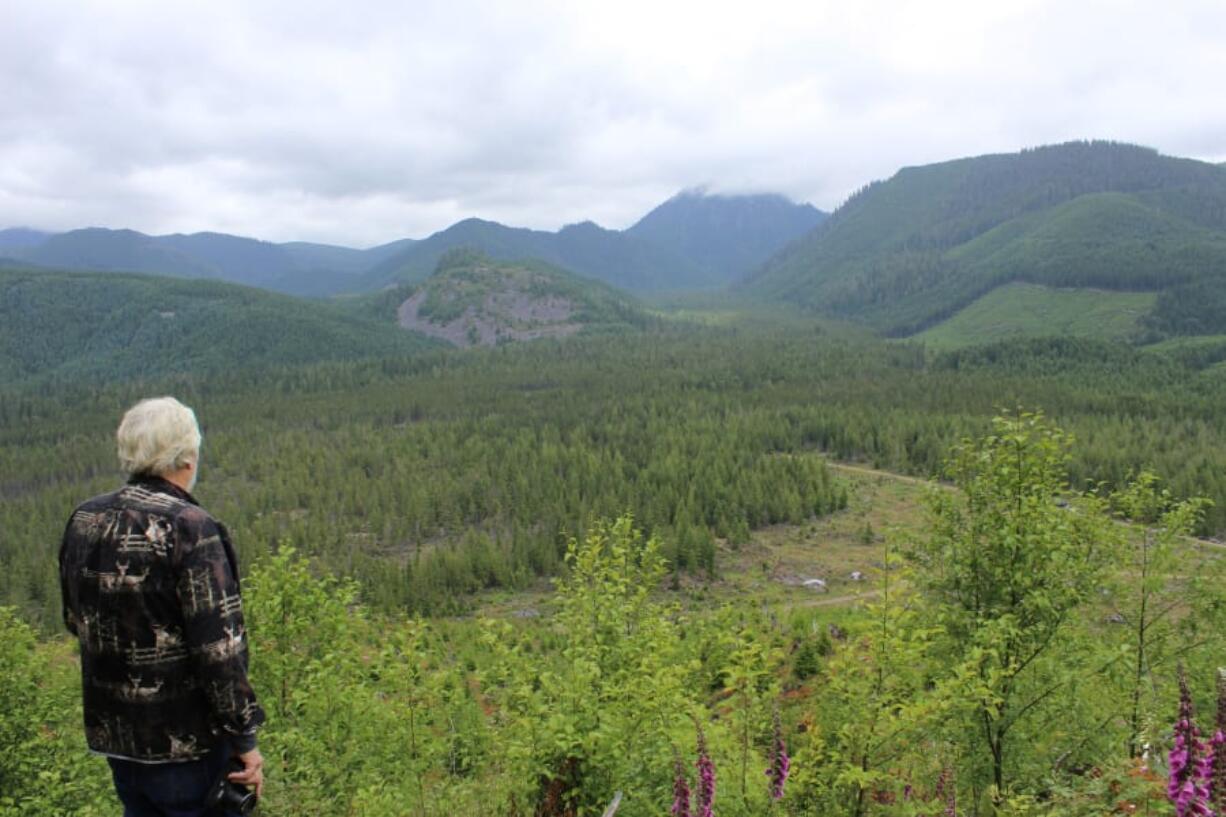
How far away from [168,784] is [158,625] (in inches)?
47.6

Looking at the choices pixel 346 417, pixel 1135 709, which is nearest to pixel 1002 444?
pixel 1135 709

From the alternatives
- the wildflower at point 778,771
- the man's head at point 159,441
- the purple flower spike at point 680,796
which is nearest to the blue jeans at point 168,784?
the man's head at point 159,441

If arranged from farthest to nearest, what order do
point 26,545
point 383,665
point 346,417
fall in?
point 346,417 < point 26,545 < point 383,665

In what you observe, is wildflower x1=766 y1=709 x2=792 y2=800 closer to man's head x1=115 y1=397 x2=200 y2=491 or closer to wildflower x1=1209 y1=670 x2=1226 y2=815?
wildflower x1=1209 y1=670 x2=1226 y2=815

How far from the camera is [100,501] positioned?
4.61 meters

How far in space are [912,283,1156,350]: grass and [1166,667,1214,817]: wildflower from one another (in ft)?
577

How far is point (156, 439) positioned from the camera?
4738 mm

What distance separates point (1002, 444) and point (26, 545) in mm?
76562

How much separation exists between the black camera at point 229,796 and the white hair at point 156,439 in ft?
7.21

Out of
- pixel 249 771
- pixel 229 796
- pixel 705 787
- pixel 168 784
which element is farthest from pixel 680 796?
pixel 168 784

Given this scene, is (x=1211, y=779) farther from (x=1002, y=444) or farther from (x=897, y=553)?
(x=1002, y=444)

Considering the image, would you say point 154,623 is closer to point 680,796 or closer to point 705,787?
point 680,796

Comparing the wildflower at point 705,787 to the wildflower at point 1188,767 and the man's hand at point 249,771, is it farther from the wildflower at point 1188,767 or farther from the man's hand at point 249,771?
the man's hand at point 249,771

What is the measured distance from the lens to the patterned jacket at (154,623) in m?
4.49
